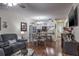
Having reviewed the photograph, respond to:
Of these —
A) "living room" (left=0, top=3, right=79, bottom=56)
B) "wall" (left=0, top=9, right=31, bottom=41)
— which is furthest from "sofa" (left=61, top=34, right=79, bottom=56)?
"wall" (left=0, top=9, right=31, bottom=41)

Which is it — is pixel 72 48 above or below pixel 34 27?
below

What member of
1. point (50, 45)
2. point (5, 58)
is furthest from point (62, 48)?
point (5, 58)

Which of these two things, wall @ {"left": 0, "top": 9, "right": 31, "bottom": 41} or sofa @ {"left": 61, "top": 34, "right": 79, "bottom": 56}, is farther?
wall @ {"left": 0, "top": 9, "right": 31, "bottom": 41}

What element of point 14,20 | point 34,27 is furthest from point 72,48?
point 14,20

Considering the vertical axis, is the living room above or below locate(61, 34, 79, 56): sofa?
above

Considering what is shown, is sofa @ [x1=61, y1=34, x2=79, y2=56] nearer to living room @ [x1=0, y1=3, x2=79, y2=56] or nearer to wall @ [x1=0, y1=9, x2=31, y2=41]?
living room @ [x1=0, y1=3, x2=79, y2=56]

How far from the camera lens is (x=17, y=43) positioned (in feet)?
6.27

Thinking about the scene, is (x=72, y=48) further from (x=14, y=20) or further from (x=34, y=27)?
(x=14, y=20)

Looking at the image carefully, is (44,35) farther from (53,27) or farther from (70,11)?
(70,11)

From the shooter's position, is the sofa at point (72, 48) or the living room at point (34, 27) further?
the living room at point (34, 27)

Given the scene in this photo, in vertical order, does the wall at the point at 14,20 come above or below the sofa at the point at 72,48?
above

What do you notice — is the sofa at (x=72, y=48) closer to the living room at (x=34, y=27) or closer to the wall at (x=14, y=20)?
the living room at (x=34, y=27)

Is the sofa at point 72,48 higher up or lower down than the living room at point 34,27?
lower down

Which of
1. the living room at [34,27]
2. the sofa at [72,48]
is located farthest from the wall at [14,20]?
the sofa at [72,48]
